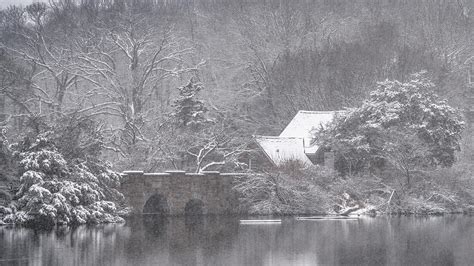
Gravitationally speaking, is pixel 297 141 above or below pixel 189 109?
below

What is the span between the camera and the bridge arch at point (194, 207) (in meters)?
44.4

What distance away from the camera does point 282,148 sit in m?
51.6

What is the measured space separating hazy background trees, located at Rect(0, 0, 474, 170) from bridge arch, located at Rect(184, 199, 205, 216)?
14.1ft

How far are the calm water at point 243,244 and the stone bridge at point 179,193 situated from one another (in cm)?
454

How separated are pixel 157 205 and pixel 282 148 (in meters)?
10.2

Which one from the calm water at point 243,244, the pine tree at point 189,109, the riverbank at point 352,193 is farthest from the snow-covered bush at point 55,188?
the pine tree at point 189,109

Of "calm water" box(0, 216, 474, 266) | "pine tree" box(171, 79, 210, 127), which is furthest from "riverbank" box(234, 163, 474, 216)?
"pine tree" box(171, 79, 210, 127)

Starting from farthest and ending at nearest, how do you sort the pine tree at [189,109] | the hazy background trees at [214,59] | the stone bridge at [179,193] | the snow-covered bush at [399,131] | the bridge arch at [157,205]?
the hazy background trees at [214,59]
the pine tree at [189,109]
the snow-covered bush at [399,131]
the bridge arch at [157,205]
the stone bridge at [179,193]

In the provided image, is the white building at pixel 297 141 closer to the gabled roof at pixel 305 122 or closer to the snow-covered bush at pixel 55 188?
the gabled roof at pixel 305 122

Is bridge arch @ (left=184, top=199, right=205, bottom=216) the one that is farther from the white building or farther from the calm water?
the calm water

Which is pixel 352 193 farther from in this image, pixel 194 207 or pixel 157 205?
pixel 157 205

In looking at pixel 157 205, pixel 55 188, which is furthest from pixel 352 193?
pixel 55 188

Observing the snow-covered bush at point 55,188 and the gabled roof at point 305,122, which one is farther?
the gabled roof at point 305,122

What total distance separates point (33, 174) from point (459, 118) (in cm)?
2798
